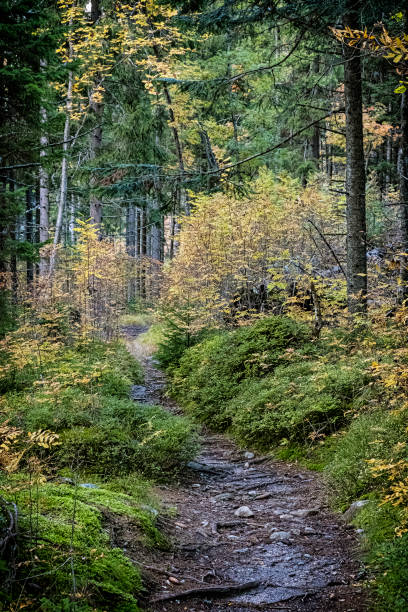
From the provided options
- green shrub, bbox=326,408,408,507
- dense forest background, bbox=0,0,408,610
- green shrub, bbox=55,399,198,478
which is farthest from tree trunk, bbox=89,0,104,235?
green shrub, bbox=326,408,408,507

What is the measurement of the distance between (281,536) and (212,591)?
4.47 feet

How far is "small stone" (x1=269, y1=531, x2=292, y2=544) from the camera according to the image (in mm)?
4573

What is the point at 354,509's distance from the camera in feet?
15.4

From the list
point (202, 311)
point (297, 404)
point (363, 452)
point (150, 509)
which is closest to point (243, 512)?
point (150, 509)

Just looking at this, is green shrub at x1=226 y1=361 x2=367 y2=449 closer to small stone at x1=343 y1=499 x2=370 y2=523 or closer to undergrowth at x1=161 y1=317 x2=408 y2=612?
undergrowth at x1=161 y1=317 x2=408 y2=612

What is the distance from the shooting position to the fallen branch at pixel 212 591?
3.31m

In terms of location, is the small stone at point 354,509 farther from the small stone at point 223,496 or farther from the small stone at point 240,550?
the small stone at point 223,496

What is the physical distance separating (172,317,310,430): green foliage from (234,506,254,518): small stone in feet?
10.9

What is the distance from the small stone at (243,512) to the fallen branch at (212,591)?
5.13 feet

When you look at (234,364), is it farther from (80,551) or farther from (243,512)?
(80,551)

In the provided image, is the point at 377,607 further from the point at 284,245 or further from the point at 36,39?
the point at 284,245

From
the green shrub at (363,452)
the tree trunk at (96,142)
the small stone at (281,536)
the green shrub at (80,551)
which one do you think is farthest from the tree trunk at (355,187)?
the tree trunk at (96,142)

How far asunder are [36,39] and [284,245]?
28.4ft

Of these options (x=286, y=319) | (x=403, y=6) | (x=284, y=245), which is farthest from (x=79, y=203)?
(x=403, y=6)
